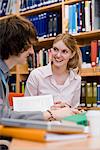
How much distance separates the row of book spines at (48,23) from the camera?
3.87 meters

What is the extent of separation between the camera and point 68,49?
9.73 ft

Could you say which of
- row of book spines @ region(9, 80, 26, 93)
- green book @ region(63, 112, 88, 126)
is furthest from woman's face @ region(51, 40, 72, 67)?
green book @ region(63, 112, 88, 126)

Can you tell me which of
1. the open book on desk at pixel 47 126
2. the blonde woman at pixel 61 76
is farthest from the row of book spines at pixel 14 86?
the open book on desk at pixel 47 126

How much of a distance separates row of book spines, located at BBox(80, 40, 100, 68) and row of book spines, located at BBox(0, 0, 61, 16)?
0.74 metres

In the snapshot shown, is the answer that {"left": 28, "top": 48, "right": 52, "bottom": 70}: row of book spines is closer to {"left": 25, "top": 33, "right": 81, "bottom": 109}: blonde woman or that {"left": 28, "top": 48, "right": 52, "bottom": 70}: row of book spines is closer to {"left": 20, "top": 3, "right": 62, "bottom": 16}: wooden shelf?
{"left": 20, "top": 3, "right": 62, "bottom": 16}: wooden shelf

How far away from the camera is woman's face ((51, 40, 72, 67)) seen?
2.95 meters

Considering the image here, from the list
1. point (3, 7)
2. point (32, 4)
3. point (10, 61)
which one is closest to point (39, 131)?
point (10, 61)

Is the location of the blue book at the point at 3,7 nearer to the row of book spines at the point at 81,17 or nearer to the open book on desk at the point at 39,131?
the row of book spines at the point at 81,17

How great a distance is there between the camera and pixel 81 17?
3578 millimetres

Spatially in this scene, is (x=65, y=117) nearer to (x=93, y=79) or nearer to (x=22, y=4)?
(x=93, y=79)

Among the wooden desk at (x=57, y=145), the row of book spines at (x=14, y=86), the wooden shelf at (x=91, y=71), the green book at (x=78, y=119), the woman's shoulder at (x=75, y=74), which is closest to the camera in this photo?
the wooden desk at (x=57, y=145)

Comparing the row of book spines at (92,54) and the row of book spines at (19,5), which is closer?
the row of book spines at (92,54)

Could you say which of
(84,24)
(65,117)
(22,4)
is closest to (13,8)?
(22,4)

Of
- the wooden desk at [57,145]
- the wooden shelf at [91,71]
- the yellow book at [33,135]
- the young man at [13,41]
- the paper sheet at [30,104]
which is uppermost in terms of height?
the young man at [13,41]
